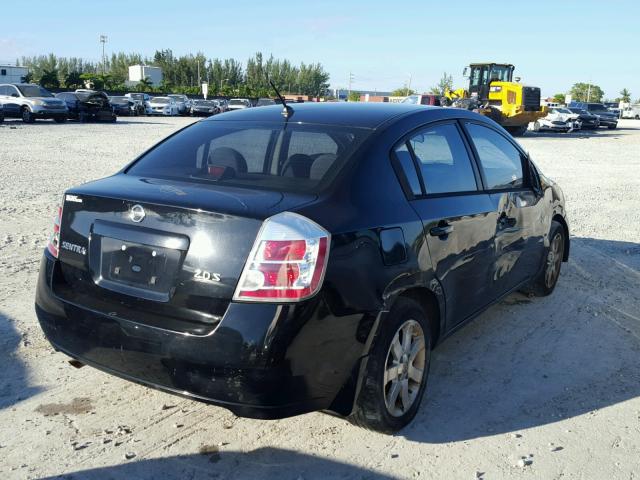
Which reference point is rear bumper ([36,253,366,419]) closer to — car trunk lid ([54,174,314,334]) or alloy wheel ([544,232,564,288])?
car trunk lid ([54,174,314,334])

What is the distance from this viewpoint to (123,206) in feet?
10.1

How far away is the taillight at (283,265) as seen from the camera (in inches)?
108

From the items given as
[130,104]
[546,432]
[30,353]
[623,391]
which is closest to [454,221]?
[546,432]

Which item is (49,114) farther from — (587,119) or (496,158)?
(587,119)

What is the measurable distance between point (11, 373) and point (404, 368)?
2.35 meters

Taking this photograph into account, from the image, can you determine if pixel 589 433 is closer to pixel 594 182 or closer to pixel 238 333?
pixel 238 333

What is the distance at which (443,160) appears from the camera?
13.1ft

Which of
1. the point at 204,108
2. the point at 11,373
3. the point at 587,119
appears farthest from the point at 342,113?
the point at 204,108

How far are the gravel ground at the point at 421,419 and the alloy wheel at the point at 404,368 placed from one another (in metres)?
0.17

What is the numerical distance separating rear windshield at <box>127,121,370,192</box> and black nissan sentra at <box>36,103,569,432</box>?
1cm

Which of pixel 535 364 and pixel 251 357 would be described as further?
pixel 535 364

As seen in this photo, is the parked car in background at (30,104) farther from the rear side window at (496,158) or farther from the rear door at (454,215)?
the rear door at (454,215)

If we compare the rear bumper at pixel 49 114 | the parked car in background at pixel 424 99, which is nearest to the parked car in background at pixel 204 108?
the rear bumper at pixel 49 114

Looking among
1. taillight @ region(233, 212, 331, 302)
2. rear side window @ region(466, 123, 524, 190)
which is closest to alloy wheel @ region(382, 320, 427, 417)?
taillight @ region(233, 212, 331, 302)
